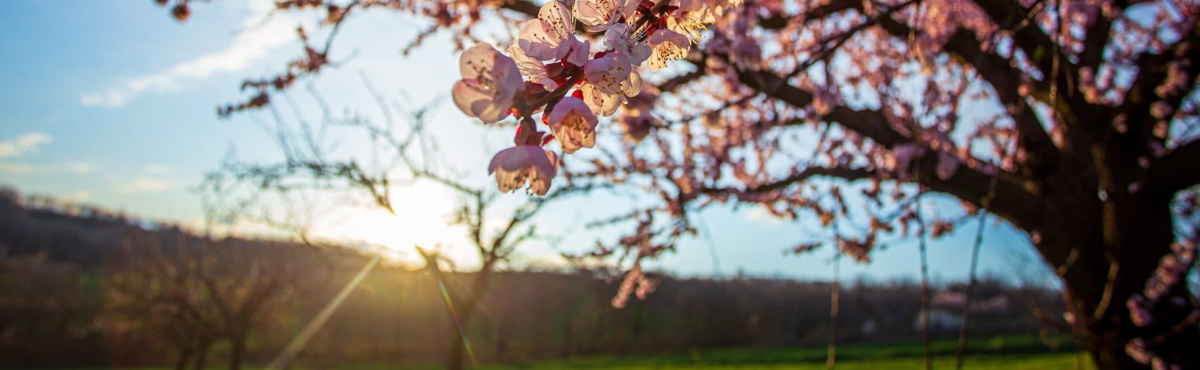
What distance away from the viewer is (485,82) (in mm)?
687

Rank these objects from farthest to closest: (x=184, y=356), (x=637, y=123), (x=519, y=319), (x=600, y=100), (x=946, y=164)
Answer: (x=519, y=319), (x=184, y=356), (x=946, y=164), (x=637, y=123), (x=600, y=100)

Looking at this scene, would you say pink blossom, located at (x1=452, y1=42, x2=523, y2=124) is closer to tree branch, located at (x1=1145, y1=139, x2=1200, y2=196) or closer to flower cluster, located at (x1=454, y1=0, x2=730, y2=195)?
flower cluster, located at (x1=454, y1=0, x2=730, y2=195)

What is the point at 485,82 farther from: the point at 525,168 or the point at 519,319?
the point at 519,319

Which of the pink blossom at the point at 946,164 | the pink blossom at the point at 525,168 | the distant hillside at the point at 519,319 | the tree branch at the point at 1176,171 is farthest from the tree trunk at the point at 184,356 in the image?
the tree branch at the point at 1176,171

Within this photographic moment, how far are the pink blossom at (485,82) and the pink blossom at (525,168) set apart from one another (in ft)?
0.17

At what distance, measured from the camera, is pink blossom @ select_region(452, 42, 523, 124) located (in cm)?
66

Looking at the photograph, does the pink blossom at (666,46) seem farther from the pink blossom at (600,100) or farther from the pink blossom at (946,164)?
the pink blossom at (946,164)

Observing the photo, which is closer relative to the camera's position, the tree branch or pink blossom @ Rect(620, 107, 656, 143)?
pink blossom @ Rect(620, 107, 656, 143)

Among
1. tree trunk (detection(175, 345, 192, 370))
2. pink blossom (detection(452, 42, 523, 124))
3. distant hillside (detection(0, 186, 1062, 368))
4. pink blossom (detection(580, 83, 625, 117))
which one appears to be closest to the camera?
pink blossom (detection(452, 42, 523, 124))

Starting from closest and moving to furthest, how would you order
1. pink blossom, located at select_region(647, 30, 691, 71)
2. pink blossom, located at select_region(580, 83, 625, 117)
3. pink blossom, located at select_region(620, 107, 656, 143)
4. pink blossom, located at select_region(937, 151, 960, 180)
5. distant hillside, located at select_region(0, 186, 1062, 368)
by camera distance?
pink blossom, located at select_region(580, 83, 625, 117)
pink blossom, located at select_region(647, 30, 691, 71)
pink blossom, located at select_region(620, 107, 656, 143)
pink blossom, located at select_region(937, 151, 960, 180)
distant hillside, located at select_region(0, 186, 1062, 368)

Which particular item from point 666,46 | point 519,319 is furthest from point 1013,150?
point 519,319

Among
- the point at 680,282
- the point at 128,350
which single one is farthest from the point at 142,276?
the point at 680,282

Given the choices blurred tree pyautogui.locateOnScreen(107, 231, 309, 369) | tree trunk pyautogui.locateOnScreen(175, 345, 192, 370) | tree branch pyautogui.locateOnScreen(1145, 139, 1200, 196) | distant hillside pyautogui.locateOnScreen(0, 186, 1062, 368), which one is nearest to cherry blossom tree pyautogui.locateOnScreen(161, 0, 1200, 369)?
tree branch pyautogui.locateOnScreen(1145, 139, 1200, 196)

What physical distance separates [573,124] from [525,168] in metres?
0.08
